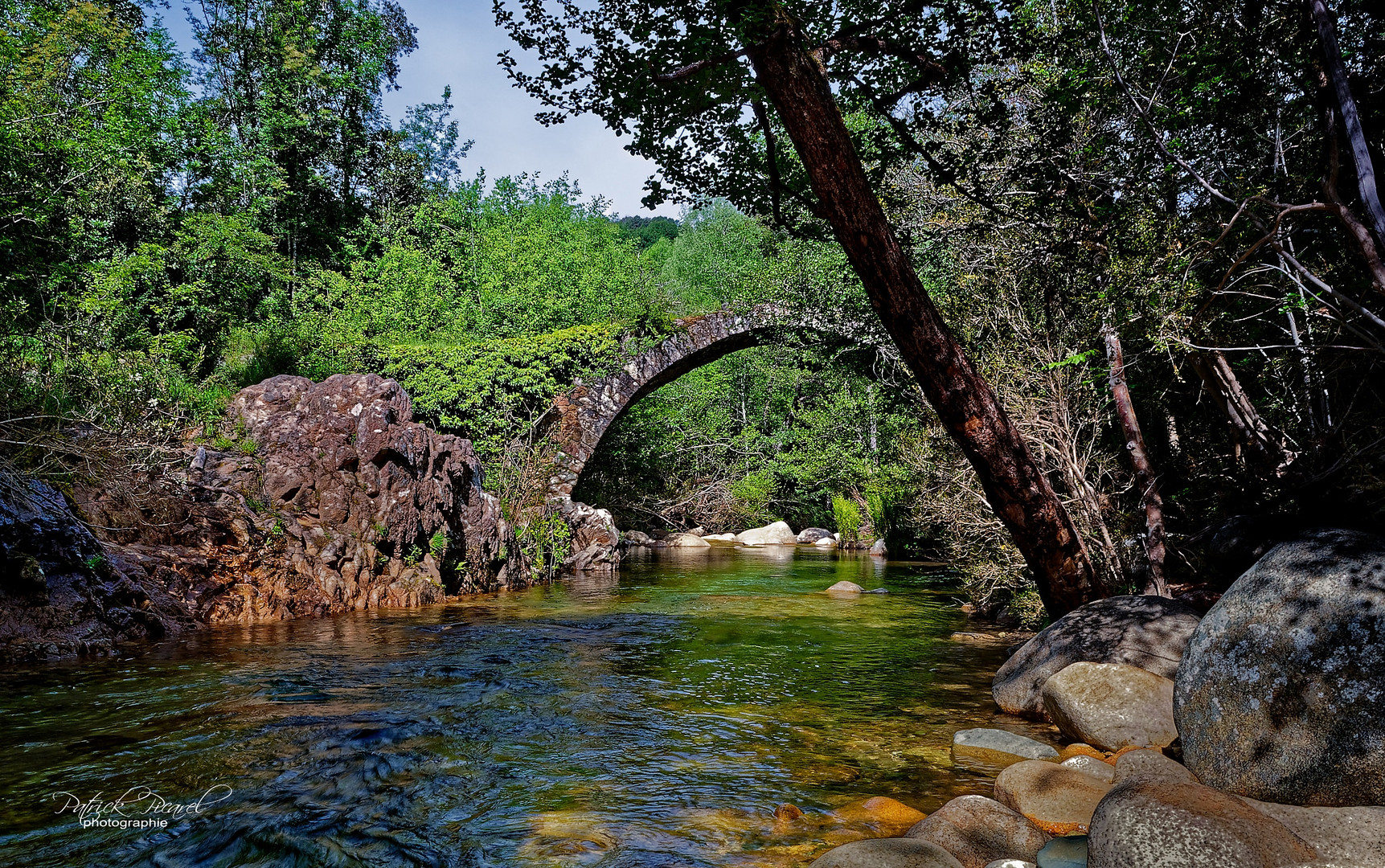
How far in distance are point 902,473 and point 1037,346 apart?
200 inches

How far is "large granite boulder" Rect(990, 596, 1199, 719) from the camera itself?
462 centimetres

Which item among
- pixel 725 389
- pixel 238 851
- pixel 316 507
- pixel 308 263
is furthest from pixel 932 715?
pixel 725 389

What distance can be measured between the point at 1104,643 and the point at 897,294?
2585mm

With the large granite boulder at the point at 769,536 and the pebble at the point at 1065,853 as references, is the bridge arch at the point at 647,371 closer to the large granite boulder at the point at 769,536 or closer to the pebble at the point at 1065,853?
the large granite boulder at the point at 769,536

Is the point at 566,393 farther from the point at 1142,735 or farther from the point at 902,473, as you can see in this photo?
the point at 1142,735

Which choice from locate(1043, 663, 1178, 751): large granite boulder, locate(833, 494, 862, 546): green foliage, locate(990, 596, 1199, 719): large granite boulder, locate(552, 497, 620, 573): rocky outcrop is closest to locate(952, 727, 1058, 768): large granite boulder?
locate(1043, 663, 1178, 751): large granite boulder

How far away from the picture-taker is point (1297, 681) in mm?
3012

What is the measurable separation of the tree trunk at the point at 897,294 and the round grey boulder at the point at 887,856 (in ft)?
8.99

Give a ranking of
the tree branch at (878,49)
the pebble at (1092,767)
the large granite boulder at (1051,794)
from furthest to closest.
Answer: the tree branch at (878,49)
the pebble at (1092,767)
the large granite boulder at (1051,794)

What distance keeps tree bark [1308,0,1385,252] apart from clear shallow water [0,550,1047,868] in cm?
296

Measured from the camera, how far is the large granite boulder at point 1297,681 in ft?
9.27

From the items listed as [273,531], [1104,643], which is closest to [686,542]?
[273,531]

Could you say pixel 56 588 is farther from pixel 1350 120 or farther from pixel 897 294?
pixel 1350 120

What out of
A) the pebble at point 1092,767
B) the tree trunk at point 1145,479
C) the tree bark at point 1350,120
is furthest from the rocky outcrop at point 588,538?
the tree bark at point 1350,120
